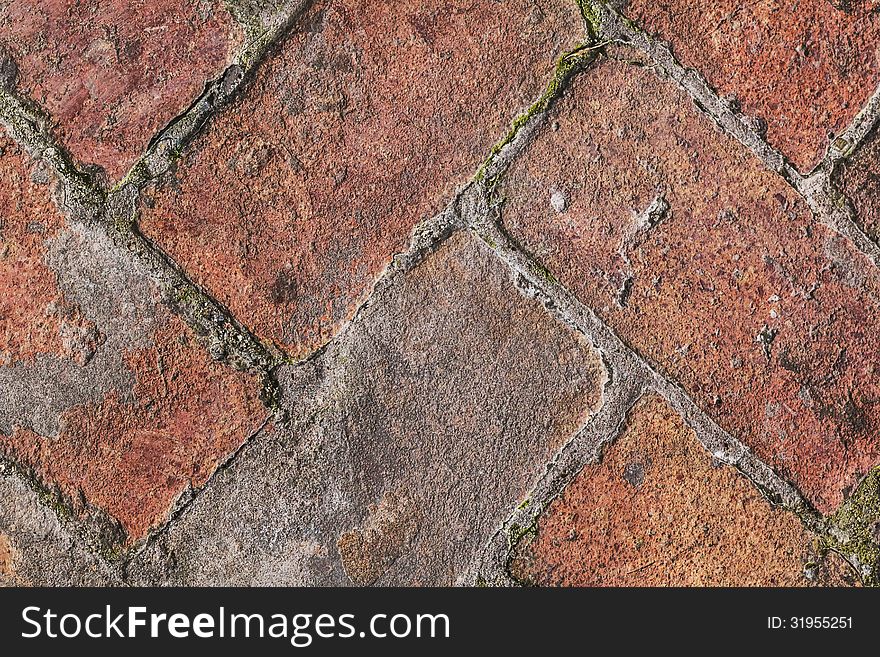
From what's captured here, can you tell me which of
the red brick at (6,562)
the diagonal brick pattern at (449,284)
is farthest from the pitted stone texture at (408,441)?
the red brick at (6,562)

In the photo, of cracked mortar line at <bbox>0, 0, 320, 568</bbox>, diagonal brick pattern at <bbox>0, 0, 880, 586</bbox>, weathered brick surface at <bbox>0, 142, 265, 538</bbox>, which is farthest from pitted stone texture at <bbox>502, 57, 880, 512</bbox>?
weathered brick surface at <bbox>0, 142, 265, 538</bbox>

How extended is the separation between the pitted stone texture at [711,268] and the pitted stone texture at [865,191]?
44 millimetres

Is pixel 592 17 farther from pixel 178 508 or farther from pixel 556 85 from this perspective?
pixel 178 508

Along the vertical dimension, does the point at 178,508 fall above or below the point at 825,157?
below

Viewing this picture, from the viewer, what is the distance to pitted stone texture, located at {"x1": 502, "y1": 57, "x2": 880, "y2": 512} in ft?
3.21

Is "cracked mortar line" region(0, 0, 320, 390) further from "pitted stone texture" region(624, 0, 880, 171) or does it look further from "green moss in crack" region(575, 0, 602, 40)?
"pitted stone texture" region(624, 0, 880, 171)

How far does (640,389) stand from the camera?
39.4 inches

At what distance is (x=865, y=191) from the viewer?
3.20ft

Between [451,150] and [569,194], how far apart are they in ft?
0.63

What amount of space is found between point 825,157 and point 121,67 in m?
1.07

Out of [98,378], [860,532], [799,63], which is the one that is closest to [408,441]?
[98,378]

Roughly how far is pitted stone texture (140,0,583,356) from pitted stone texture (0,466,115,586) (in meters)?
0.45

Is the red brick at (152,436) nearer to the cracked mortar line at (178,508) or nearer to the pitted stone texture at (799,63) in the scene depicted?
the cracked mortar line at (178,508)

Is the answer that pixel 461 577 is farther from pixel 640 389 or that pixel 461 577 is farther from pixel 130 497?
pixel 130 497
